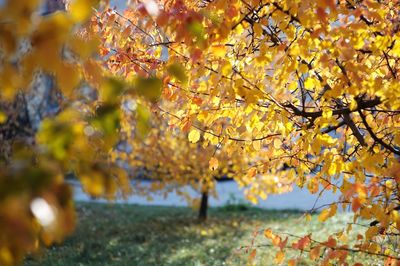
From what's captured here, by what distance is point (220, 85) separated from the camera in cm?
316

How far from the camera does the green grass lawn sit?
6836mm

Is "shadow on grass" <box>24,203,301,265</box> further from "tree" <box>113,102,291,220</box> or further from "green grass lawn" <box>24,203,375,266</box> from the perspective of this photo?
"tree" <box>113,102,291,220</box>

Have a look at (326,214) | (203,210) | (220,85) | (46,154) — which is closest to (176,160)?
(203,210)

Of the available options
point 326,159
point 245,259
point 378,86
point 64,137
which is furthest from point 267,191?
point 64,137

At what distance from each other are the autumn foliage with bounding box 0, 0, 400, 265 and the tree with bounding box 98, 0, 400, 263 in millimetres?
10

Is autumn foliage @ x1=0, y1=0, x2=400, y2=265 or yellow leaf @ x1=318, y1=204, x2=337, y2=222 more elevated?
autumn foliage @ x1=0, y1=0, x2=400, y2=265

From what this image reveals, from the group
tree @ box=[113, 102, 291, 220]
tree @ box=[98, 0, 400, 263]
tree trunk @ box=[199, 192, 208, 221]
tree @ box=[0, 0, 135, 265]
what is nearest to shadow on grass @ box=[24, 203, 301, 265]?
tree trunk @ box=[199, 192, 208, 221]

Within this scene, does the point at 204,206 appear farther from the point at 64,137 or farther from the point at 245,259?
the point at 64,137

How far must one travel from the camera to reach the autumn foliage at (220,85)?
1.58 meters

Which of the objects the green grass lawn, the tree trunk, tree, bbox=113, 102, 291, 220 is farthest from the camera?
the tree trunk

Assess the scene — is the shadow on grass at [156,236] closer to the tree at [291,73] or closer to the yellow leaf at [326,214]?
the tree at [291,73]

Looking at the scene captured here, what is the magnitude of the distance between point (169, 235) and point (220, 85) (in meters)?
5.63

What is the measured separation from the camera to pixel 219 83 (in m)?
3.16

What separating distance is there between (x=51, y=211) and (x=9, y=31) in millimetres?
542
